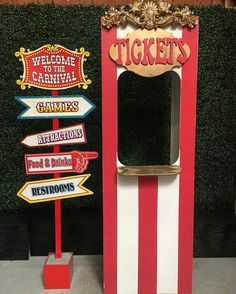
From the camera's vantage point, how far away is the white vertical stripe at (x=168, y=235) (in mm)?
2176

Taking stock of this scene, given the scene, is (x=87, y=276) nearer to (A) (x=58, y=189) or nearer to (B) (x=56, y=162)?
(A) (x=58, y=189)

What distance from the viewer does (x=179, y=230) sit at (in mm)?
2213

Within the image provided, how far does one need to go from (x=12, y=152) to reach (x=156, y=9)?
4.98 feet

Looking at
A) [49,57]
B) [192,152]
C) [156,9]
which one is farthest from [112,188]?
[156,9]

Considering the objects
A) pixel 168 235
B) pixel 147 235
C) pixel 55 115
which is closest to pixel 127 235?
pixel 147 235

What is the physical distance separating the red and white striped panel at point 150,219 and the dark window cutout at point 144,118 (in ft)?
1.97

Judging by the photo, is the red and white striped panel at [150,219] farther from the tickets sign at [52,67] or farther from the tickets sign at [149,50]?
the tickets sign at [52,67]

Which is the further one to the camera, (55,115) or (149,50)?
(55,115)

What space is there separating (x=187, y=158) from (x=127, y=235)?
23.2 inches

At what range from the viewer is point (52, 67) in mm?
A: 2201

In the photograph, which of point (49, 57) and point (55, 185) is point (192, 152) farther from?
point (49, 57)

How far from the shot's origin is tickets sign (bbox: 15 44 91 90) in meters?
2.18

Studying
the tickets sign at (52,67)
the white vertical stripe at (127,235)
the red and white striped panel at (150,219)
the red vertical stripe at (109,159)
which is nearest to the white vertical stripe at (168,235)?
Result: the red and white striped panel at (150,219)

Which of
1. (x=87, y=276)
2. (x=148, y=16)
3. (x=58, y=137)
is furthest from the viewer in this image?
(x=87, y=276)
